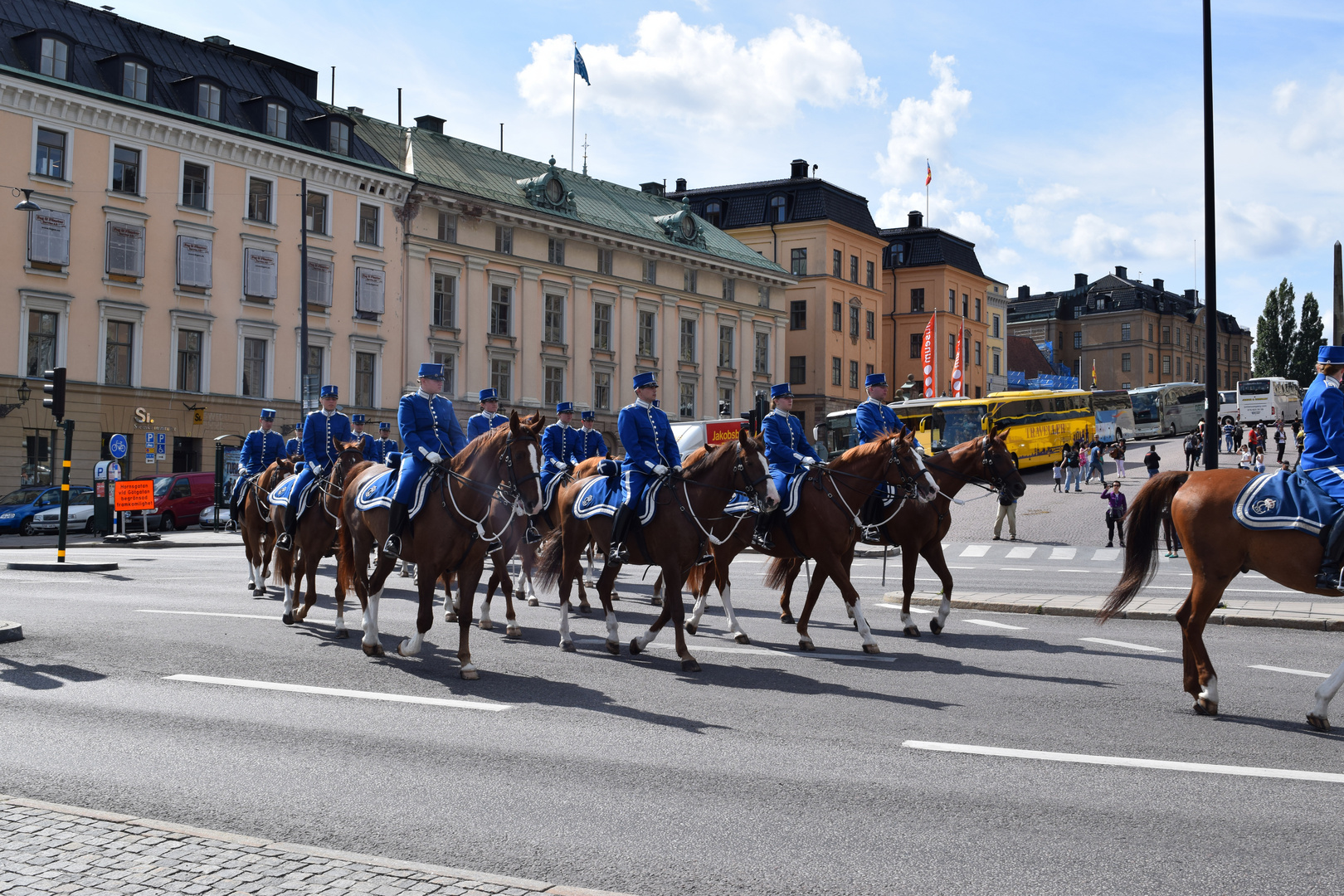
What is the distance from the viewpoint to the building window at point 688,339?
68.8 m

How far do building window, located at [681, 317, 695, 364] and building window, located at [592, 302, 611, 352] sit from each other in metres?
6.01

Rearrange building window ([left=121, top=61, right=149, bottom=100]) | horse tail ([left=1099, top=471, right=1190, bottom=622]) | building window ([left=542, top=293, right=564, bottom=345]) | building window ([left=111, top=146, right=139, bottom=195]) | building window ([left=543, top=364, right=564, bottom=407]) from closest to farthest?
horse tail ([left=1099, top=471, right=1190, bottom=622]), building window ([left=111, top=146, right=139, bottom=195]), building window ([left=121, top=61, right=149, bottom=100]), building window ([left=542, top=293, right=564, bottom=345]), building window ([left=543, top=364, right=564, bottom=407])

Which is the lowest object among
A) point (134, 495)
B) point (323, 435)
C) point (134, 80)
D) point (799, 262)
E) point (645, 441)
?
point (134, 495)

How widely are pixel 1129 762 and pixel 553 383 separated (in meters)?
55.3

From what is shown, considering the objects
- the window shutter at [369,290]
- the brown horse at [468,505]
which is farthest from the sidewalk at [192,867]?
the window shutter at [369,290]

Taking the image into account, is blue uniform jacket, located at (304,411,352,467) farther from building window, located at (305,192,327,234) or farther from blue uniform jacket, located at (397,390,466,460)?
building window, located at (305,192,327,234)

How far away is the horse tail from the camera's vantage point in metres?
9.33

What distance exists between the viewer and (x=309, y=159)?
50531 millimetres

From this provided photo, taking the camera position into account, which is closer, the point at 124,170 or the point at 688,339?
the point at 124,170

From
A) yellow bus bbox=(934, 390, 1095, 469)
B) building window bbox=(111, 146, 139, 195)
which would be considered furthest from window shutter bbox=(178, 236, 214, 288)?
yellow bus bbox=(934, 390, 1095, 469)

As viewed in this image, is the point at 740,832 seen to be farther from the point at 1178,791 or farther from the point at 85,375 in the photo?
the point at 85,375

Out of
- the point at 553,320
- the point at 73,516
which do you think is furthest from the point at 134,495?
the point at 553,320

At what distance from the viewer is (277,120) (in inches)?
1984

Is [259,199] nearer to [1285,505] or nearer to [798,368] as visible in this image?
[798,368]
